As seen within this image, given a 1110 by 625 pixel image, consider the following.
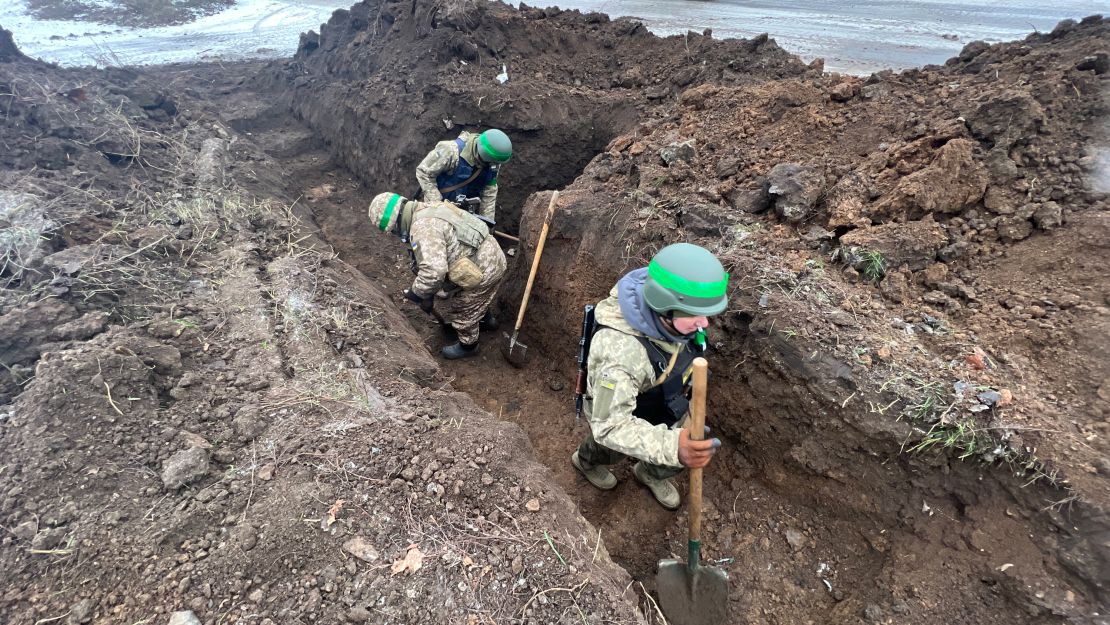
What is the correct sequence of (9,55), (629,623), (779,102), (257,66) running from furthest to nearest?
(257,66) < (9,55) < (779,102) < (629,623)

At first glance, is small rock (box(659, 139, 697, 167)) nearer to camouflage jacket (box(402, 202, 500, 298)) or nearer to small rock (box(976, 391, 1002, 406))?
camouflage jacket (box(402, 202, 500, 298))

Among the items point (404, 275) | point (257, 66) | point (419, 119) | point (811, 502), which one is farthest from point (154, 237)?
point (257, 66)

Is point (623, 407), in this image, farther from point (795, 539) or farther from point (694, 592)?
point (795, 539)

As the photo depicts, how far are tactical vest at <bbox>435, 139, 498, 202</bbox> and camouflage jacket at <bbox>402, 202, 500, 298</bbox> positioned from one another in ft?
2.54

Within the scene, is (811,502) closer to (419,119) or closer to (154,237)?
(154,237)

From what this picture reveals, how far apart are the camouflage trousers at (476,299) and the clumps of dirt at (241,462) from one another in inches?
32.1

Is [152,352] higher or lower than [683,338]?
lower

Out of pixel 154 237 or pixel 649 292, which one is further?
pixel 154 237

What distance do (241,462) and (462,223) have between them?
2.76m

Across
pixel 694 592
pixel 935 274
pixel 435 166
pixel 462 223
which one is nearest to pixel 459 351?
pixel 462 223

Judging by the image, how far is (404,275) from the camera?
Result: 20.5ft

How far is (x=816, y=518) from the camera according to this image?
3.08m

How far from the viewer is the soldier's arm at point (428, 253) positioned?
173 inches

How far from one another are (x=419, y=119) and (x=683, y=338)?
5290 mm
